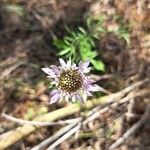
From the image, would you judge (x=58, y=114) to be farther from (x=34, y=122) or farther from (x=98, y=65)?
(x=98, y=65)

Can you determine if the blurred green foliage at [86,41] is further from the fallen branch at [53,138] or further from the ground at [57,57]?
the fallen branch at [53,138]

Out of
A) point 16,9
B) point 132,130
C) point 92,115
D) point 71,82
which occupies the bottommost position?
point 132,130

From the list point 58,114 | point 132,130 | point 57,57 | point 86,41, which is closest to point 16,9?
point 57,57

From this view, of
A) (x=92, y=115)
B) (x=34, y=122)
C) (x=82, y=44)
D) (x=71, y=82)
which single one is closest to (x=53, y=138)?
(x=34, y=122)

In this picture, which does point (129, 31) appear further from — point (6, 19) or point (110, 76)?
point (6, 19)

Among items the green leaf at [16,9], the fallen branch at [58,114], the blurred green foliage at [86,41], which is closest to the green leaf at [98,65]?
the blurred green foliage at [86,41]

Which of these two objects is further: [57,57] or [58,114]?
[57,57]

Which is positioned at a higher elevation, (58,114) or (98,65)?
(98,65)

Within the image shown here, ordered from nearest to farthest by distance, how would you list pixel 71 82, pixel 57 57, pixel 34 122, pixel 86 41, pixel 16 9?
pixel 71 82, pixel 34 122, pixel 86 41, pixel 57 57, pixel 16 9

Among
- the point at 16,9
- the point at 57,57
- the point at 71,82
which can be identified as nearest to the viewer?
the point at 71,82
